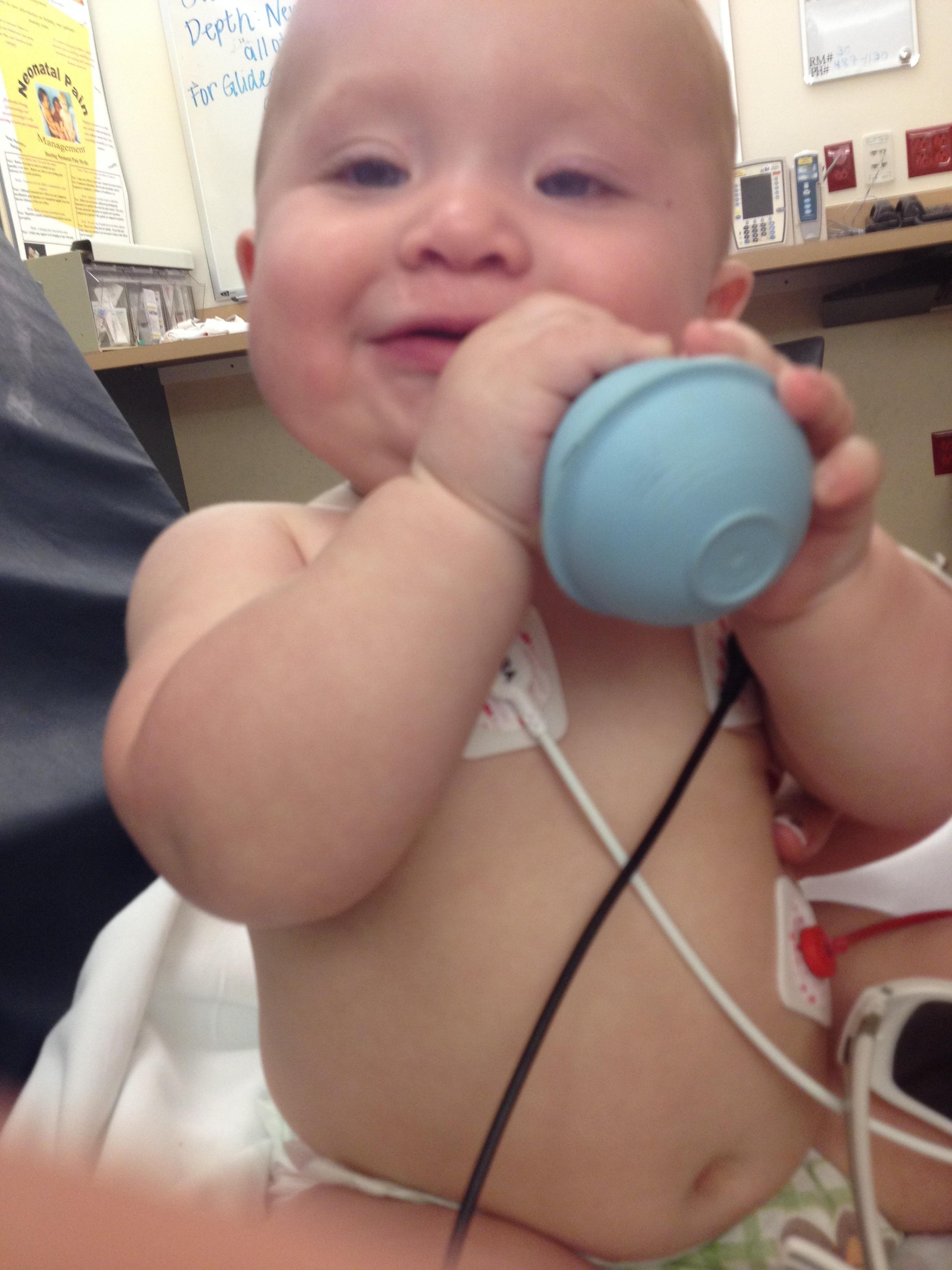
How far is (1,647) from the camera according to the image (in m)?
0.82

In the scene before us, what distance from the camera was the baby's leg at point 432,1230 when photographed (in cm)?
51

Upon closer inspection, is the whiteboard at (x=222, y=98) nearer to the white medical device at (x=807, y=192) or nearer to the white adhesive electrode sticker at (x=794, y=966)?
the white medical device at (x=807, y=192)

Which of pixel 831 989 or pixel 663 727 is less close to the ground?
pixel 663 727

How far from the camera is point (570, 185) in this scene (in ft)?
1.71

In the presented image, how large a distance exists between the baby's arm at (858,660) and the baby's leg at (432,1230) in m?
0.30

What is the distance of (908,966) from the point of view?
0.65 meters

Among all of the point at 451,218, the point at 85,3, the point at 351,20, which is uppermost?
the point at 85,3

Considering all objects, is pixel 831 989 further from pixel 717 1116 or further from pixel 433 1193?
pixel 433 1193

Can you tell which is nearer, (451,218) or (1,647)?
(451,218)

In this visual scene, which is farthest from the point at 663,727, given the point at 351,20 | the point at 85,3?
the point at 85,3

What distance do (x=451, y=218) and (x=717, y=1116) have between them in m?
0.50

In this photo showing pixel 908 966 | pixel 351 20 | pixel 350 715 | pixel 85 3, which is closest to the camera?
pixel 350 715

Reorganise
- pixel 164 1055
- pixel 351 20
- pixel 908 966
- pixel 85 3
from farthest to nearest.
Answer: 1. pixel 85 3
2. pixel 164 1055
3. pixel 908 966
4. pixel 351 20

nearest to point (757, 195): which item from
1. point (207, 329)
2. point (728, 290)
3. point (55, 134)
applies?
point (207, 329)
